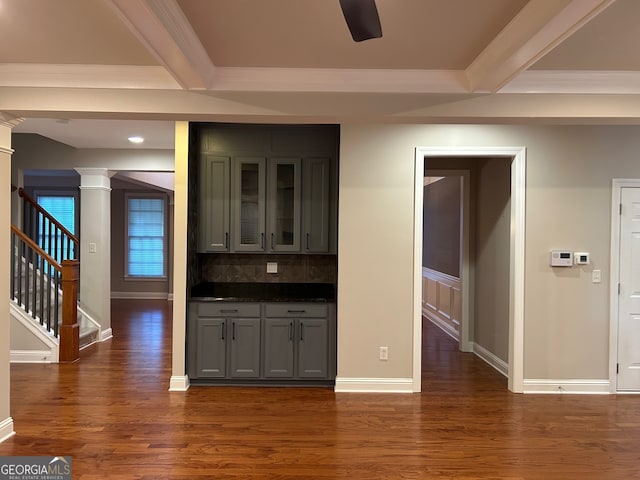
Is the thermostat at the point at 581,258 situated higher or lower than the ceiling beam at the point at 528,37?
lower

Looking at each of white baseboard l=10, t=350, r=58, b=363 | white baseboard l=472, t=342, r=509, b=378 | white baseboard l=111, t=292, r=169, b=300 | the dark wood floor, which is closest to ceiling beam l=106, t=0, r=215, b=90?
the dark wood floor

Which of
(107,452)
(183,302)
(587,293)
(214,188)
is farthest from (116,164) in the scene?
(587,293)

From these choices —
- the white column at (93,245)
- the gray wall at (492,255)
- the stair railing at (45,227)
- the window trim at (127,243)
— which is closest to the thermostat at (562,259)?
the gray wall at (492,255)

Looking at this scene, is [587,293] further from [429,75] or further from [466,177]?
[429,75]

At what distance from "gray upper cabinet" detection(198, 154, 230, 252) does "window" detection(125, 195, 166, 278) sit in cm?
588

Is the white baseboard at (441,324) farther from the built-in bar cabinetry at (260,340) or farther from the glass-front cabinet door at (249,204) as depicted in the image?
the glass-front cabinet door at (249,204)

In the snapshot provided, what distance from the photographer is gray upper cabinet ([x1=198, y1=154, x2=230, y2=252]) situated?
14.4 feet

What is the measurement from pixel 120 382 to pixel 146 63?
3.04 metres

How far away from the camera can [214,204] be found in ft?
14.5

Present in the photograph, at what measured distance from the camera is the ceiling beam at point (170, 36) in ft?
6.73

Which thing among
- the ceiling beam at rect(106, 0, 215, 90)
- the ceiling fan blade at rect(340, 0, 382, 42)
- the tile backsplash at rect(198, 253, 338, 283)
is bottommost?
the tile backsplash at rect(198, 253, 338, 283)

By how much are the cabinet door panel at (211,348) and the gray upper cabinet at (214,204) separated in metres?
0.73

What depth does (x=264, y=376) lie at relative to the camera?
14.0 ft

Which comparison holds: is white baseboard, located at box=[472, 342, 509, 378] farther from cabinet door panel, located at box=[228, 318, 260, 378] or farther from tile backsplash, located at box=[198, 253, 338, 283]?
cabinet door panel, located at box=[228, 318, 260, 378]
